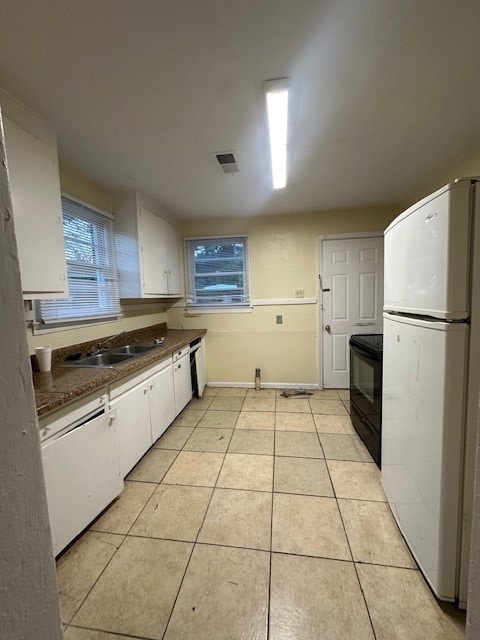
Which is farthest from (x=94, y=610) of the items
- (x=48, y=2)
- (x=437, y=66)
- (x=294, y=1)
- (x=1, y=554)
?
(x=437, y=66)

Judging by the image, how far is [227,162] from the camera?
89.5 inches

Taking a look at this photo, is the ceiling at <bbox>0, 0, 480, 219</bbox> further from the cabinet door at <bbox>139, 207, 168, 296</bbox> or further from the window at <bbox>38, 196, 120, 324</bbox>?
the cabinet door at <bbox>139, 207, 168, 296</bbox>

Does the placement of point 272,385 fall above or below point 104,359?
below

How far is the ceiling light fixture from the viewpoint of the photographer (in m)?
1.46

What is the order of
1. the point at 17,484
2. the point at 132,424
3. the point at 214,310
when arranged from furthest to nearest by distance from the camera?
1. the point at 214,310
2. the point at 132,424
3. the point at 17,484

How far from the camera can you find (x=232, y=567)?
1.39 m

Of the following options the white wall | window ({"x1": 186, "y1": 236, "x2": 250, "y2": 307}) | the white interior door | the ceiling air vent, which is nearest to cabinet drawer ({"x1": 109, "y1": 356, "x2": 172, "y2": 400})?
the white wall

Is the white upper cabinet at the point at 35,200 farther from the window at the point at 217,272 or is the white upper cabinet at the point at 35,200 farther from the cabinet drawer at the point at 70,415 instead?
the window at the point at 217,272

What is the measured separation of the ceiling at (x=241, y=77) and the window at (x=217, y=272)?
4.99 feet

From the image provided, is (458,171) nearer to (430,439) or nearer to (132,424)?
(430,439)

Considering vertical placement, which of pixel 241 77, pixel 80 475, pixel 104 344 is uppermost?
pixel 241 77

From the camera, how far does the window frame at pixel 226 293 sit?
3830mm

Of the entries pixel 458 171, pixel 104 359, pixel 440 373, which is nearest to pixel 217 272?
pixel 104 359

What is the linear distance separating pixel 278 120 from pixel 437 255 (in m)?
1.29
